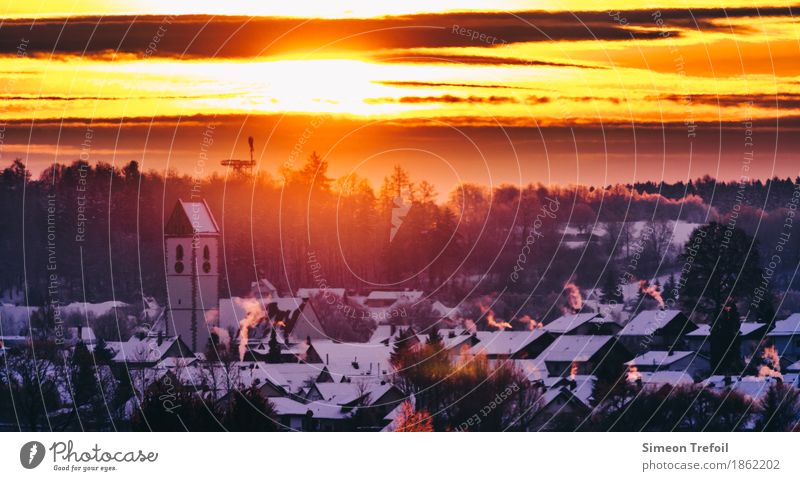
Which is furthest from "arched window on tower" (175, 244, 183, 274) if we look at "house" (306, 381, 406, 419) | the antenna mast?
"house" (306, 381, 406, 419)

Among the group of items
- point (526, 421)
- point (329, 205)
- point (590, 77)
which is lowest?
point (526, 421)

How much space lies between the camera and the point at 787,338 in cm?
7606

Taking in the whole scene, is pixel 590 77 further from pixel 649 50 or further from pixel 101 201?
pixel 101 201

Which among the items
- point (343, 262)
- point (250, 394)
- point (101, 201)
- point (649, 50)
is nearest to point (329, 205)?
point (343, 262)

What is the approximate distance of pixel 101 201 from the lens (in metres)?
87.8

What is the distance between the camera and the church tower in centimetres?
8366

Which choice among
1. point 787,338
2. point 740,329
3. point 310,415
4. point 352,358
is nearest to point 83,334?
point 352,358

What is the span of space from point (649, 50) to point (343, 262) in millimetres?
18718

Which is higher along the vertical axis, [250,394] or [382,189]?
[382,189]

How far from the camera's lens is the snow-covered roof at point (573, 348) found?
72562mm

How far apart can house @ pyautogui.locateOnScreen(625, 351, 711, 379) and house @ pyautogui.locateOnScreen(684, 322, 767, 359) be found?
2.76 ft

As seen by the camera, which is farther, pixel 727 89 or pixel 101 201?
pixel 101 201

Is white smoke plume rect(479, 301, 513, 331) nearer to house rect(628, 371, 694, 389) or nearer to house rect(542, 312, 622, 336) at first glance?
house rect(542, 312, 622, 336)

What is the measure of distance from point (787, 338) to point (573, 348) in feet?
29.5
